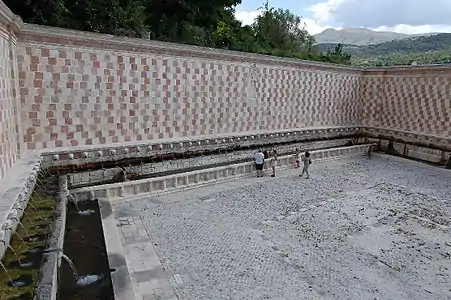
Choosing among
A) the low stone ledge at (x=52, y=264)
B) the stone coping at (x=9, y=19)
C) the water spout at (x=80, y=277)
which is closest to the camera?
the low stone ledge at (x=52, y=264)

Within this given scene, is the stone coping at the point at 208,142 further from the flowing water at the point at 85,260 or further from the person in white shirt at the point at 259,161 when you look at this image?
the flowing water at the point at 85,260

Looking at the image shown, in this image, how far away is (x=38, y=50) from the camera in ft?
25.4

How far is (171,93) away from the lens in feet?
33.7

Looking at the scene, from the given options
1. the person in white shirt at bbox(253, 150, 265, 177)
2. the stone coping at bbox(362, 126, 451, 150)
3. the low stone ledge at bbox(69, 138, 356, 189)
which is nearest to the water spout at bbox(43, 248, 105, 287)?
the low stone ledge at bbox(69, 138, 356, 189)

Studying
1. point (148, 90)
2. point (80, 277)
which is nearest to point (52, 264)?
point (80, 277)

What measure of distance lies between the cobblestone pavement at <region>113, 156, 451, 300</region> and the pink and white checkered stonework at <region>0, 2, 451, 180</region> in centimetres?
227

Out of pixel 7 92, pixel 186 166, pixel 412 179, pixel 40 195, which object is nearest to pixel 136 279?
pixel 40 195

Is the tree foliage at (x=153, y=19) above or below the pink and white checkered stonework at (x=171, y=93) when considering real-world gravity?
above

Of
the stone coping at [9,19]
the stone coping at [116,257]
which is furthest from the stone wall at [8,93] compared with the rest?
the stone coping at [116,257]

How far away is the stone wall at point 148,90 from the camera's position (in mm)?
7957

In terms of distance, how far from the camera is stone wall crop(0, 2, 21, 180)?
566cm

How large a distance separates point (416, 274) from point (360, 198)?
3.57 m

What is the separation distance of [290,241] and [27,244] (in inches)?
159

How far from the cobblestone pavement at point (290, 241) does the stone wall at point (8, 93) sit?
2.16 m
